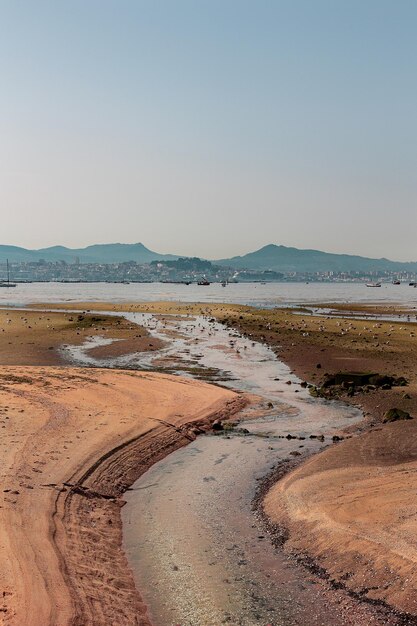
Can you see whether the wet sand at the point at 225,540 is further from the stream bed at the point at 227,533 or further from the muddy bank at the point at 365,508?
the muddy bank at the point at 365,508

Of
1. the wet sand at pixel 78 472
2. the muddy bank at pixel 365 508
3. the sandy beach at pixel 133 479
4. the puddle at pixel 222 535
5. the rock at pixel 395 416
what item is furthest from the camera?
the rock at pixel 395 416

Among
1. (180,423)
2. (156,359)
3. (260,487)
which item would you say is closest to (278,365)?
(156,359)

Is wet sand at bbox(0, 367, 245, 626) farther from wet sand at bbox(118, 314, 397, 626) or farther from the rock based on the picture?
the rock

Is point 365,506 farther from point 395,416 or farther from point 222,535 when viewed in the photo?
point 395,416

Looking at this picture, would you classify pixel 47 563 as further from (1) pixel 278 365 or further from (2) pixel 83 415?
(1) pixel 278 365

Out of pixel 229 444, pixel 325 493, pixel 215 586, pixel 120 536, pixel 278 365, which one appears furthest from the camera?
pixel 278 365

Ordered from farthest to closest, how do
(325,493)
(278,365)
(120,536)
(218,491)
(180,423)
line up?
(278,365)
(180,423)
(218,491)
(325,493)
(120,536)

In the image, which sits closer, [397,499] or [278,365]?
[397,499]

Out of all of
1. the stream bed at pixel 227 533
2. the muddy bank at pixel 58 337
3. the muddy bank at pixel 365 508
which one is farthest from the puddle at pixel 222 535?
the muddy bank at pixel 58 337
